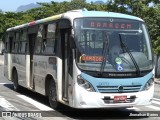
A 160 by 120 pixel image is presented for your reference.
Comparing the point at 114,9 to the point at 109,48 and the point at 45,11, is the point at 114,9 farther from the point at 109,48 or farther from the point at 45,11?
the point at 45,11

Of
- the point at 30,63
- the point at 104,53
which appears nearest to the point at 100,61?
the point at 104,53

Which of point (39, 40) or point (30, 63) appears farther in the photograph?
point (30, 63)

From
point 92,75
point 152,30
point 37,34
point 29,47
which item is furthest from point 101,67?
point 152,30

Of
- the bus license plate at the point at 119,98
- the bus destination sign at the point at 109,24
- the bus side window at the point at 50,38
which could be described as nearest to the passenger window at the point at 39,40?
the bus side window at the point at 50,38

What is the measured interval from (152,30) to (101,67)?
17.6 m

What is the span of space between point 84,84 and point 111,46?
118 centimetres

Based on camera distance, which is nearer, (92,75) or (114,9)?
(92,75)

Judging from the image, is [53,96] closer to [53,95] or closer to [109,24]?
[53,95]

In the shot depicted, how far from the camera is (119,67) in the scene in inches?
406

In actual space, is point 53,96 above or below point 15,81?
above

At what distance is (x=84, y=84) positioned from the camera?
10148 mm

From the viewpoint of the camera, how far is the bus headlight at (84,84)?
1011 centimetres

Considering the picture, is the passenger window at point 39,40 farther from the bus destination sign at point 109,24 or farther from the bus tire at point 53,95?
the bus destination sign at point 109,24

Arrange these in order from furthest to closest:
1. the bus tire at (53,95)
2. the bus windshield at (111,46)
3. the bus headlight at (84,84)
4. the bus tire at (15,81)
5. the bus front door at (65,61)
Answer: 1. the bus tire at (15,81)
2. the bus tire at (53,95)
3. the bus front door at (65,61)
4. the bus windshield at (111,46)
5. the bus headlight at (84,84)
